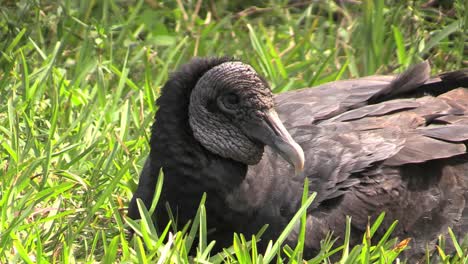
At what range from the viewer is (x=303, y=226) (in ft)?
13.9

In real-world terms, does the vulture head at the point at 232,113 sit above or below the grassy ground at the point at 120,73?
above

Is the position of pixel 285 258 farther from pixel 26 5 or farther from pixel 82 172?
pixel 26 5

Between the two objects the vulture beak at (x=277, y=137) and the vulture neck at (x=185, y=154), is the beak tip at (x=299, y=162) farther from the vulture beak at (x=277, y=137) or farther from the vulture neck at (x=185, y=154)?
the vulture neck at (x=185, y=154)

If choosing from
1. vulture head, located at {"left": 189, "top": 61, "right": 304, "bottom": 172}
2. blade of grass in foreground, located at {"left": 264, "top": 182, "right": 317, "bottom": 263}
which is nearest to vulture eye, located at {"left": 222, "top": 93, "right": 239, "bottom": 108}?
vulture head, located at {"left": 189, "top": 61, "right": 304, "bottom": 172}

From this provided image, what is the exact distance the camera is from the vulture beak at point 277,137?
4340 mm

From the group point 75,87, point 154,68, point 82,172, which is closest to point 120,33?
point 154,68

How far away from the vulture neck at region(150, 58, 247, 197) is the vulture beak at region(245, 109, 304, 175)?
17 centimetres

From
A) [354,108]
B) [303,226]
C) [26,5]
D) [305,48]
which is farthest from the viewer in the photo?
[305,48]

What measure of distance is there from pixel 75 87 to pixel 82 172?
0.90 m

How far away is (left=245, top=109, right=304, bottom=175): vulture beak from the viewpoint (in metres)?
4.34

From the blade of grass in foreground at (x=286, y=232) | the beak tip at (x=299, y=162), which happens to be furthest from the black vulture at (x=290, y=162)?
the blade of grass in foreground at (x=286, y=232)

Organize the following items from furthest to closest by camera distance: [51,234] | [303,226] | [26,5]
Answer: [26,5] → [51,234] → [303,226]

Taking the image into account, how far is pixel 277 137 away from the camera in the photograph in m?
4.41

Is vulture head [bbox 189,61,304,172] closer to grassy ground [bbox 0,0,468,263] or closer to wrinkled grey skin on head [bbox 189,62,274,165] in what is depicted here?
wrinkled grey skin on head [bbox 189,62,274,165]
